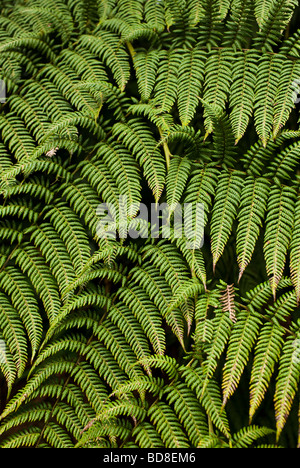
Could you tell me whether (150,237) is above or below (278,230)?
below

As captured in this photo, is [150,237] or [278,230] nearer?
[278,230]

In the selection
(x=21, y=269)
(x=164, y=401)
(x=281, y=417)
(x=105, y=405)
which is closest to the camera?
(x=281, y=417)

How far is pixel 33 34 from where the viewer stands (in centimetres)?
183

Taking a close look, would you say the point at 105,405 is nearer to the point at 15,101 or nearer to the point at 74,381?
the point at 74,381

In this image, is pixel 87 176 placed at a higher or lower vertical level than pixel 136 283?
higher

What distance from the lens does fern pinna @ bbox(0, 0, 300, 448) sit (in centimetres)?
141

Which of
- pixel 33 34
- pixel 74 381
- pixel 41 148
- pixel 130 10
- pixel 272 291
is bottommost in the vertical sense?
pixel 74 381

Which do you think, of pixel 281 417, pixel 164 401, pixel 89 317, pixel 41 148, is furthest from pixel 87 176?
pixel 281 417

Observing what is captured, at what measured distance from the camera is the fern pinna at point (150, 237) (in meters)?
1.41

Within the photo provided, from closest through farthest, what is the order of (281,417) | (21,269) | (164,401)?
(281,417), (164,401), (21,269)

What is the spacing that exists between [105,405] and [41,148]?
1.02 metres

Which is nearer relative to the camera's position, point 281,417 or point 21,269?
point 281,417

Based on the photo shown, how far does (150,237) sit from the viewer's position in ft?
5.35

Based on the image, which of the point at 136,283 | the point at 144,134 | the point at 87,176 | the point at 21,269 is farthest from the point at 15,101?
the point at 136,283
